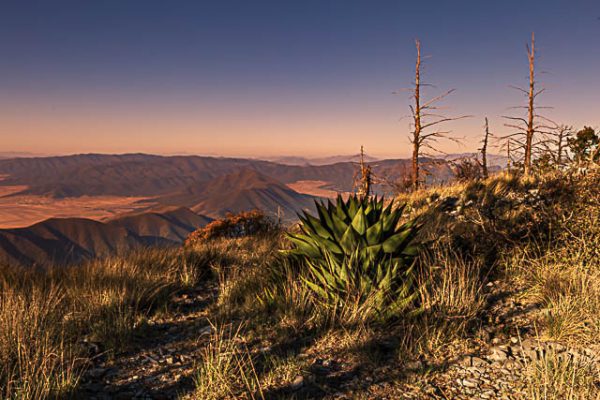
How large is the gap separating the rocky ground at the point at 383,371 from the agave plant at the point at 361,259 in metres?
0.64

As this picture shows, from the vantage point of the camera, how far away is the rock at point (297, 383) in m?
2.84

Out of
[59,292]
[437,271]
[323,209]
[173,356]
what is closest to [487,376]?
[437,271]

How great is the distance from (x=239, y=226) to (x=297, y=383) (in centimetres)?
1199

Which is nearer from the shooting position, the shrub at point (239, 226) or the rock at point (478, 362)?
the rock at point (478, 362)

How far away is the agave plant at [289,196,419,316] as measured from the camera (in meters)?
3.99

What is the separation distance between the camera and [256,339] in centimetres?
376

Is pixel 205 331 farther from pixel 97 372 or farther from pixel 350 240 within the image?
pixel 350 240

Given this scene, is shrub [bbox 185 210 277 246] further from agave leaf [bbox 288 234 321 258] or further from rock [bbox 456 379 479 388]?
rock [bbox 456 379 479 388]

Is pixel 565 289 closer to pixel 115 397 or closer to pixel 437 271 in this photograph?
pixel 437 271

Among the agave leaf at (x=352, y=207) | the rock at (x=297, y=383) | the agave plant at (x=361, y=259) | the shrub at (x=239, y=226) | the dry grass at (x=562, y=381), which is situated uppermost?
the agave leaf at (x=352, y=207)

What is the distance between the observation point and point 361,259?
424cm

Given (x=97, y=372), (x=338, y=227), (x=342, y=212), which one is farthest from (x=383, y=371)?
(x=97, y=372)

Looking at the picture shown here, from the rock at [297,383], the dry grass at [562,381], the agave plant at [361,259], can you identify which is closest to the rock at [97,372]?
the rock at [297,383]

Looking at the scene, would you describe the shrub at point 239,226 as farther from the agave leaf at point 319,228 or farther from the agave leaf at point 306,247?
the agave leaf at point 319,228
